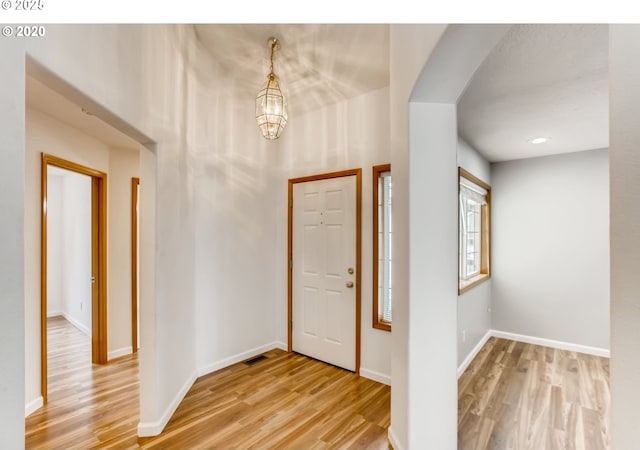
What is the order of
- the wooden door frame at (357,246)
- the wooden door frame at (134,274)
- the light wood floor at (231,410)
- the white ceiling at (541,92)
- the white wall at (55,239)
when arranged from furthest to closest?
the white wall at (55,239) → the wooden door frame at (134,274) → the wooden door frame at (357,246) → the light wood floor at (231,410) → the white ceiling at (541,92)

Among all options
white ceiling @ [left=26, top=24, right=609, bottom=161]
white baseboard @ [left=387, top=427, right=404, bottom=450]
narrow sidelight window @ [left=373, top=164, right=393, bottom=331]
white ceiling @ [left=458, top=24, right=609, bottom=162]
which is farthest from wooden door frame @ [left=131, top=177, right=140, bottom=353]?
white ceiling @ [left=458, top=24, right=609, bottom=162]

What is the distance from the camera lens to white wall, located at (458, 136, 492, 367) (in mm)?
2908

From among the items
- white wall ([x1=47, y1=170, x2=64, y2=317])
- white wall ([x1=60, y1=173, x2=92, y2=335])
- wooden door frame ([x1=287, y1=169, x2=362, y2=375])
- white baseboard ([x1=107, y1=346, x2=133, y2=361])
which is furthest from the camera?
white wall ([x1=47, y1=170, x2=64, y2=317])

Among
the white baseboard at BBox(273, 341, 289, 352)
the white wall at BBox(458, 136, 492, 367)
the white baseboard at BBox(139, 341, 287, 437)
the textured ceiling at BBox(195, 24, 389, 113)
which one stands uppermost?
the textured ceiling at BBox(195, 24, 389, 113)

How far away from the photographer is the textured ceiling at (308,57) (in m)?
2.06

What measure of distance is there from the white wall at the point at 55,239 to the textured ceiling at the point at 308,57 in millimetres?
3911

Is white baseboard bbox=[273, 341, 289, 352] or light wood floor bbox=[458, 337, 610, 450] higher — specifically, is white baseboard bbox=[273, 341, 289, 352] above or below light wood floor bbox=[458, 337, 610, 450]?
above

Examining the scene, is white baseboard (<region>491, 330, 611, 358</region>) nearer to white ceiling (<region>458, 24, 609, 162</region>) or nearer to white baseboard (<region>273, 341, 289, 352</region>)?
Answer: white ceiling (<region>458, 24, 609, 162</region>)

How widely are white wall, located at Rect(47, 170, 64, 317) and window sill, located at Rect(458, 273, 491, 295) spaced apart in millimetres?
5749

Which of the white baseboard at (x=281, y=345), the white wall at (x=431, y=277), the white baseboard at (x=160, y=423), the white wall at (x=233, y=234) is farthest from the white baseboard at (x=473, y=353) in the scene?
the white baseboard at (x=160, y=423)

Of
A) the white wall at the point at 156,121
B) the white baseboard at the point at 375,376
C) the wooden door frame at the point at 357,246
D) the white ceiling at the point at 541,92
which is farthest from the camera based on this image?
the wooden door frame at the point at 357,246

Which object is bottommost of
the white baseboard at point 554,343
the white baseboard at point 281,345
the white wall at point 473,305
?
the white baseboard at point 554,343

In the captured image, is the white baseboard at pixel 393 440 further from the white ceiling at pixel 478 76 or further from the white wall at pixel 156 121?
the white ceiling at pixel 478 76

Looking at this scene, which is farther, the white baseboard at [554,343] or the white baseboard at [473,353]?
the white baseboard at [554,343]
